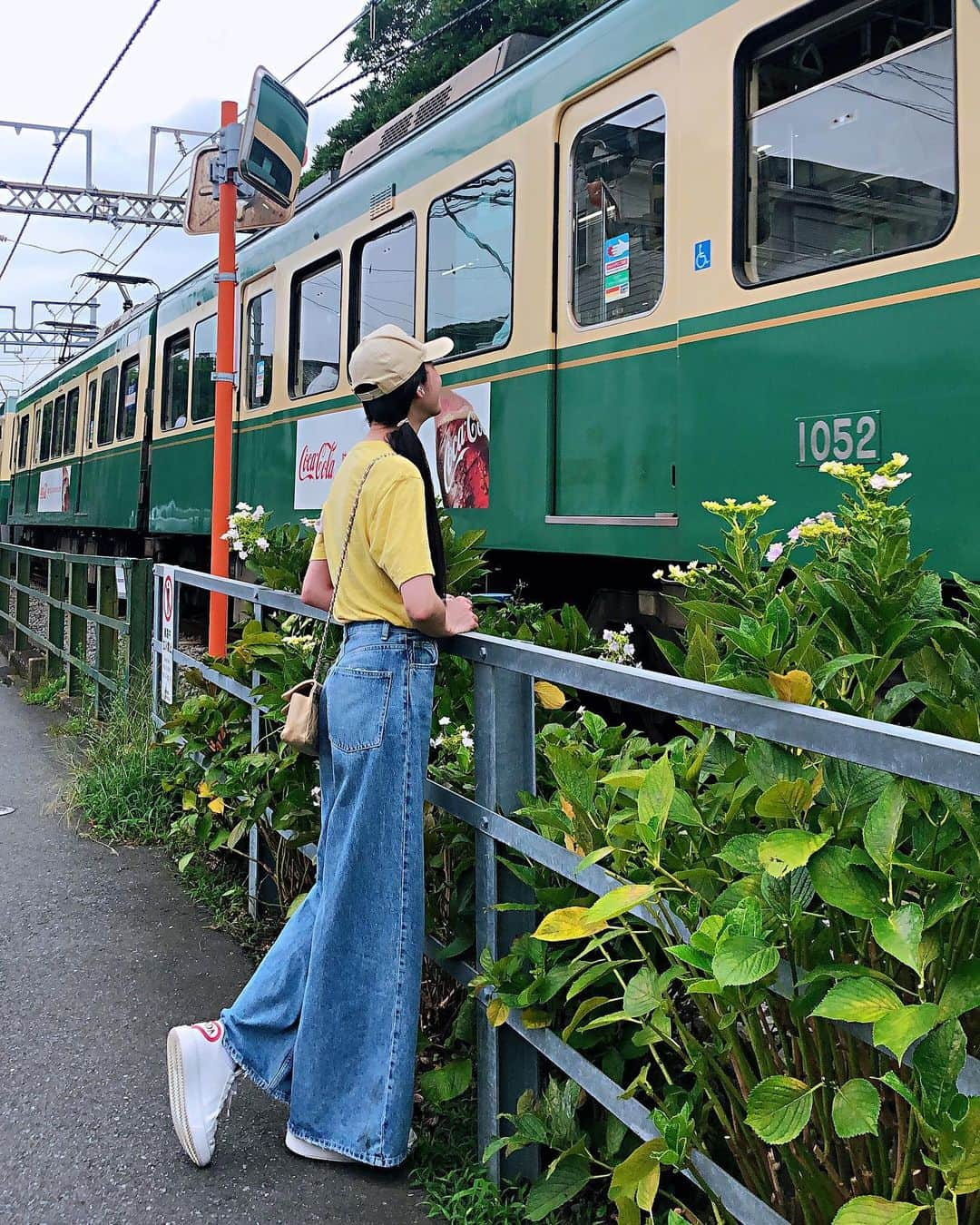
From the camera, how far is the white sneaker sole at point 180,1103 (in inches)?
106

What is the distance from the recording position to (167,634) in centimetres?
580

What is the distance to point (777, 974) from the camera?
5.54 feet

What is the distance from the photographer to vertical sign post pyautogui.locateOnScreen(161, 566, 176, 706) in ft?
18.8

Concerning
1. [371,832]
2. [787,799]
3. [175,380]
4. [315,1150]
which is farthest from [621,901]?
[175,380]

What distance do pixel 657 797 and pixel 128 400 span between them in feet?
47.4

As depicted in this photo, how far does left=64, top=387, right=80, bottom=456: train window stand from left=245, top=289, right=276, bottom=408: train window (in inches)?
427

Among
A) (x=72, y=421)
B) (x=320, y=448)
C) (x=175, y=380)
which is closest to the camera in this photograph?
(x=320, y=448)

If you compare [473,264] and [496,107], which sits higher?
[496,107]

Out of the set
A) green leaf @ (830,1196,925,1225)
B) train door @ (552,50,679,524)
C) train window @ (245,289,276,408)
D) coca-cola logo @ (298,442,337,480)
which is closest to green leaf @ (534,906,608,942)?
green leaf @ (830,1196,925,1225)

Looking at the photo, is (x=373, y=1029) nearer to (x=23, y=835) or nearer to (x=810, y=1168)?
(x=810, y=1168)

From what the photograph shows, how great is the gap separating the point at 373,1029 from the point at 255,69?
4356mm

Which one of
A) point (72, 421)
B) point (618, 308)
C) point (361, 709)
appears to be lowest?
point (361, 709)

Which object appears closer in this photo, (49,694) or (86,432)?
(49,694)

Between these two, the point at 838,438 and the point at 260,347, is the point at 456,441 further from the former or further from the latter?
the point at 260,347
